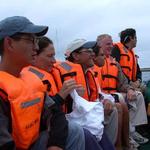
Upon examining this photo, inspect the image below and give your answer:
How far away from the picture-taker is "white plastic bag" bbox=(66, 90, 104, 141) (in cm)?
318

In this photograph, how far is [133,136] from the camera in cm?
508

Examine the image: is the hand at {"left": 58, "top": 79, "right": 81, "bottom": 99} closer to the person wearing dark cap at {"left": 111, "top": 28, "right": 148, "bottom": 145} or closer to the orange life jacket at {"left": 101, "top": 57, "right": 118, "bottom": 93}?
the orange life jacket at {"left": 101, "top": 57, "right": 118, "bottom": 93}

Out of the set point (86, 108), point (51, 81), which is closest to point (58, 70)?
point (51, 81)

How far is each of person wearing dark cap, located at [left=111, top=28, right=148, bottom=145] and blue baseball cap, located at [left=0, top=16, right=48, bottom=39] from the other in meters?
2.94

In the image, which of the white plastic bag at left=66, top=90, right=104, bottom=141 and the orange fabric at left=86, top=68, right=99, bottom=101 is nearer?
the white plastic bag at left=66, top=90, right=104, bottom=141

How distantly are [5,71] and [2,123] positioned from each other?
13.9 inches

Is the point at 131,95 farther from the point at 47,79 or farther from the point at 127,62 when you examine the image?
the point at 47,79

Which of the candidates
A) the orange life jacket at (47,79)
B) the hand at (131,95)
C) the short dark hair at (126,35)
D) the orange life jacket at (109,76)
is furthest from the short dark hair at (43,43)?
the short dark hair at (126,35)

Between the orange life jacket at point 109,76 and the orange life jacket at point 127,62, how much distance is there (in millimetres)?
783

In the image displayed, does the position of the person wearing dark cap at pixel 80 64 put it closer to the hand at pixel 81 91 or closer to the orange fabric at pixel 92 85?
the orange fabric at pixel 92 85

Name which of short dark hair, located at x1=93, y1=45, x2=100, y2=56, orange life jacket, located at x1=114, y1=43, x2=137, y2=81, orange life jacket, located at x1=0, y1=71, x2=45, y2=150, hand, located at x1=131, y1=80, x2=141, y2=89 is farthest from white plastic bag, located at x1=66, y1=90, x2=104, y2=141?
orange life jacket, located at x1=114, y1=43, x2=137, y2=81

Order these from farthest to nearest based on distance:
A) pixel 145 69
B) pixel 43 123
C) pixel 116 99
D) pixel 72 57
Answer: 1. pixel 145 69
2. pixel 116 99
3. pixel 72 57
4. pixel 43 123

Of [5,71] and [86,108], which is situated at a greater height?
[5,71]

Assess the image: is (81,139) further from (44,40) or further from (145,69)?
(145,69)
